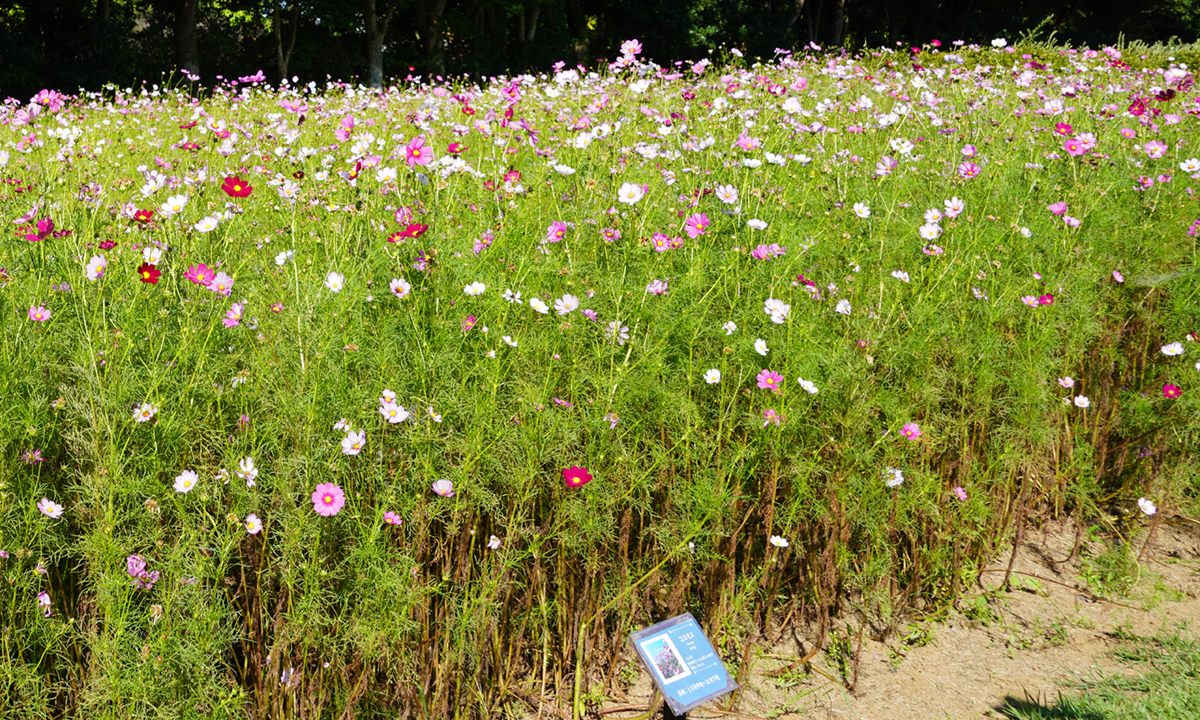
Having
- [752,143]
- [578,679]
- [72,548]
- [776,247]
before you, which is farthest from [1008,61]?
[72,548]

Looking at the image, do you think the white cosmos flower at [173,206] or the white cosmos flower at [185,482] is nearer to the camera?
the white cosmos flower at [185,482]

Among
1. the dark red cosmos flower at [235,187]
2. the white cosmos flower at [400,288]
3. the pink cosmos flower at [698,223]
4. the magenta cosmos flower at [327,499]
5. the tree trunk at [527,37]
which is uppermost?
the tree trunk at [527,37]

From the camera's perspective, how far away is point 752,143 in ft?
10.2

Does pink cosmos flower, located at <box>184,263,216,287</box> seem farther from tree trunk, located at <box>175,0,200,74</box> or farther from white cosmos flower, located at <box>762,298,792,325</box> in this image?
tree trunk, located at <box>175,0,200,74</box>

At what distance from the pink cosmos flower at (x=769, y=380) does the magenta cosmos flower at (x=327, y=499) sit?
106cm

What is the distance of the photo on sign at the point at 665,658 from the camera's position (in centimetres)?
169

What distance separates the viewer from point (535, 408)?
2.04 meters

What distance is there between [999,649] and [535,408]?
163 centimetres

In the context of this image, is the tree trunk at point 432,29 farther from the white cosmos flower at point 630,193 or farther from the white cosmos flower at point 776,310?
the white cosmos flower at point 776,310

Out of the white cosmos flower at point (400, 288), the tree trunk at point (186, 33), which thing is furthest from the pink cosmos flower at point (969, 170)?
the tree trunk at point (186, 33)

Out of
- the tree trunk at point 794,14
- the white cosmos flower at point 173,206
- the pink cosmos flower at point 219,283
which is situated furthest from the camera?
the tree trunk at point 794,14

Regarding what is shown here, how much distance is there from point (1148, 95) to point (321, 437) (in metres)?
4.72

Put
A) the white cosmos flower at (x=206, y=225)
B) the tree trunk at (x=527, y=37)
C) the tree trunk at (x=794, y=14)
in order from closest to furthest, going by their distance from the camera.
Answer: the white cosmos flower at (x=206, y=225) → the tree trunk at (x=527, y=37) → the tree trunk at (x=794, y=14)

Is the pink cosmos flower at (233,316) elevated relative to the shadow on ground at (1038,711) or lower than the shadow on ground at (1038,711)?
elevated
